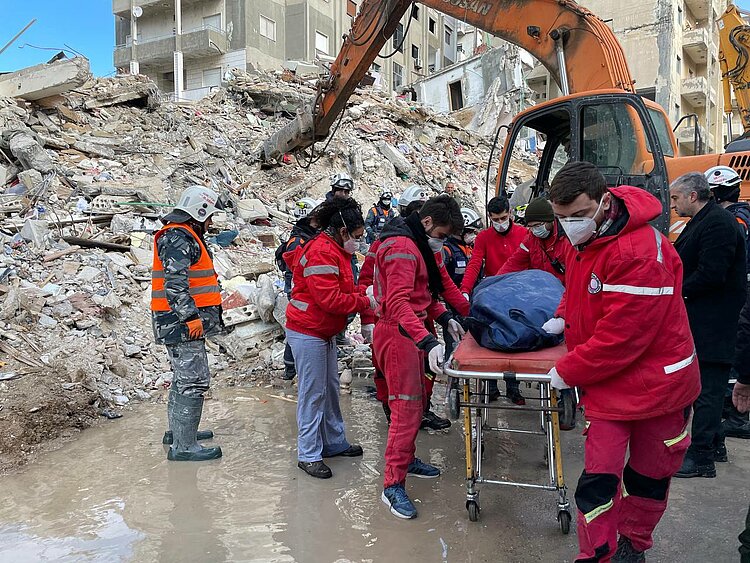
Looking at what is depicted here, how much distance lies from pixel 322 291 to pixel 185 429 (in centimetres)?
146

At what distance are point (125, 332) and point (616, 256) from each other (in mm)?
5491

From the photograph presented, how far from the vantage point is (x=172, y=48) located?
27375mm

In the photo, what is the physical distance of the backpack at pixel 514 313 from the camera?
9.68 feet

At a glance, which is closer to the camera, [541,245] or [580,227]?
[580,227]

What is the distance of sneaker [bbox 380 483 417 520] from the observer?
10.5 ft

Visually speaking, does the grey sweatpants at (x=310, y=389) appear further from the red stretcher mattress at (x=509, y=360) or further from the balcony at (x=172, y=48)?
the balcony at (x=172, y=48)

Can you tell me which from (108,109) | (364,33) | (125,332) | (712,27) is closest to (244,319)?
(125,332)

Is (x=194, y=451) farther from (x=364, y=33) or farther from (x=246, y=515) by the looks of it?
(x=364, y=33)

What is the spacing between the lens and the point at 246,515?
3295mm

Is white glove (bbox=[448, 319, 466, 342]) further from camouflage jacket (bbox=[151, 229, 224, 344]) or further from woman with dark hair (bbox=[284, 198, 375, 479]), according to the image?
camouflage jacket (bbox=[151, 229, 224, 344])

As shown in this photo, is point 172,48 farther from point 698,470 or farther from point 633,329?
point 633,329

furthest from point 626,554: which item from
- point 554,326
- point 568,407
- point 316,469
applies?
point 316,469

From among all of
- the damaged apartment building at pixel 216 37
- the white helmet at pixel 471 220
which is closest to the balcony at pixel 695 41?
the damaged apartment building at pixel 216 37

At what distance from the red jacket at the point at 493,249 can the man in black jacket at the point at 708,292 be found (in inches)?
61.6
